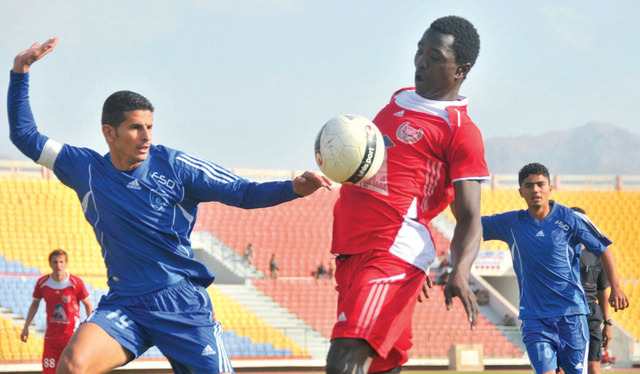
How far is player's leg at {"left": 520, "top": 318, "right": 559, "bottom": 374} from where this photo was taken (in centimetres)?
870

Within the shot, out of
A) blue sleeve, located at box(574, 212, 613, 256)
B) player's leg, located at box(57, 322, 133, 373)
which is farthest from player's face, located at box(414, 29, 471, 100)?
blue sleeve, located at box(574, 212, 613, 256)

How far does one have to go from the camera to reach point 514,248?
920cm

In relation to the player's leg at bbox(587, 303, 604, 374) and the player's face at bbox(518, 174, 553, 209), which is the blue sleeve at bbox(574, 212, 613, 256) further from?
the player's leg at bbox(587, 303, 604, 374)

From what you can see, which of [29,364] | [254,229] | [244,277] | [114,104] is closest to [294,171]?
[254,229]

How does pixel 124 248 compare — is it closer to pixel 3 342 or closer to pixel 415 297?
pixel 415 297

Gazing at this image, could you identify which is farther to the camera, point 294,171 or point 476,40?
point 294,171

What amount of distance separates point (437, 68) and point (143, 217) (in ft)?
7.09

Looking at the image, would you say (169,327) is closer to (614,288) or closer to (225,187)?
(225,187)

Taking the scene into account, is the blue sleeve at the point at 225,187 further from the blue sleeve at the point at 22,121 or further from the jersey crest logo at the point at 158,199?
the blue sleeve at the point at 22,121

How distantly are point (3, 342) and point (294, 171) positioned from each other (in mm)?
16083

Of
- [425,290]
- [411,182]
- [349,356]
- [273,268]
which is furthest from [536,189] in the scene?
[273,268]

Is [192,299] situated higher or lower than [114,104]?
lower

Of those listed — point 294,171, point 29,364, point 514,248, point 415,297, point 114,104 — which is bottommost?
point 29,364

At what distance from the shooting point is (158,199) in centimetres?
608
